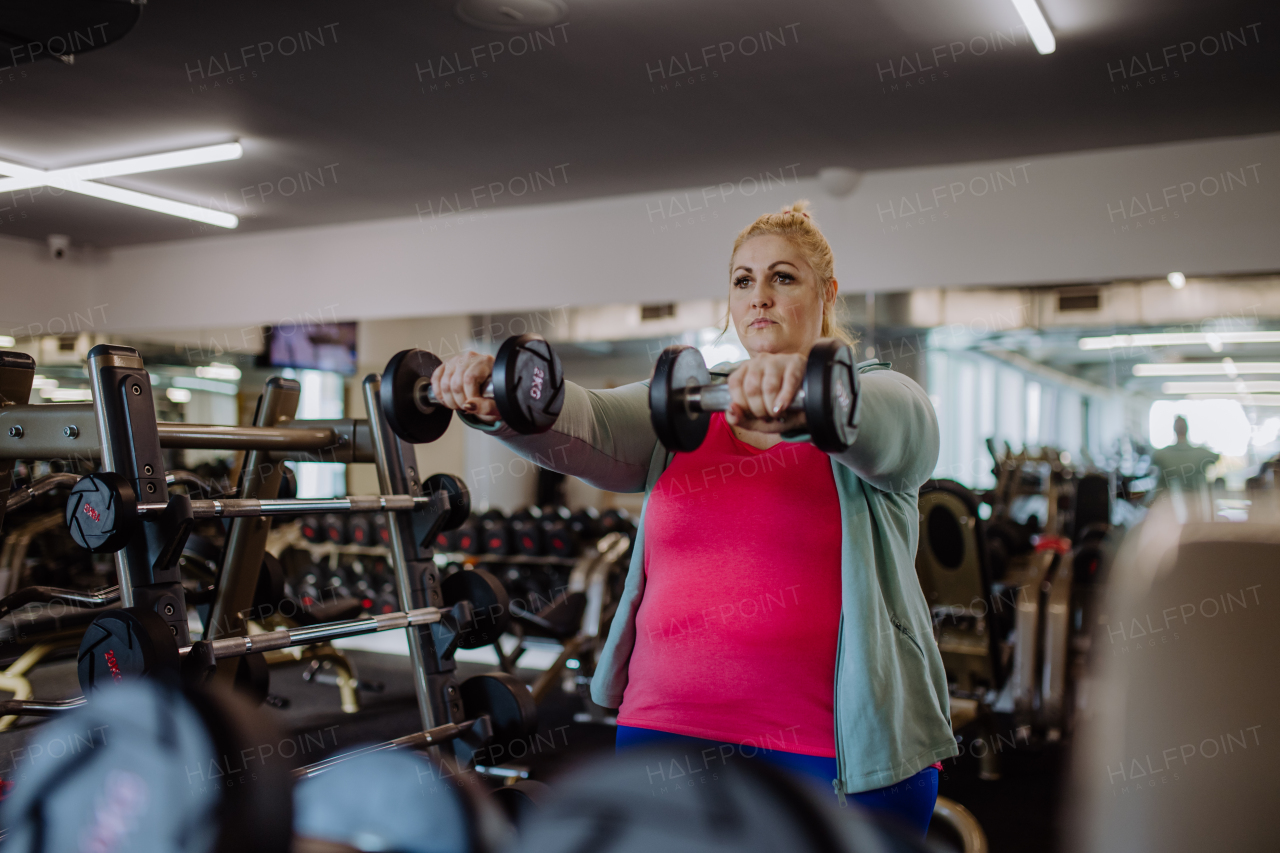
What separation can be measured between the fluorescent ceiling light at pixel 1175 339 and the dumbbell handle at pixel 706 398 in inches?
177

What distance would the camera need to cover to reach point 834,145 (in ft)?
15.0

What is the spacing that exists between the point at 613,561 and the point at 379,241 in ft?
10.8

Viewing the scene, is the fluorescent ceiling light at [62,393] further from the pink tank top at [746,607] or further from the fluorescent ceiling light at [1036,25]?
the pink tank top at [746,607]

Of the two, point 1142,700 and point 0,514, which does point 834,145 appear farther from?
point 1142,700

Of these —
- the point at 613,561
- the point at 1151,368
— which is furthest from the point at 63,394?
the point at 1151,368

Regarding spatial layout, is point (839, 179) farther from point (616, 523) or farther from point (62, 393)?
point (62, 393)

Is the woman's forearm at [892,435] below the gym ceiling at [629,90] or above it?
below

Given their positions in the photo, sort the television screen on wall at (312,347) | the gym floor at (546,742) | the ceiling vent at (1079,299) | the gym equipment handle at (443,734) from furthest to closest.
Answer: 1. the television screen on wall at (312,347)
2. the ceiling vent at (1079,299)
3. the gym floor at (546,742)
4. the gym equipment handle at (443,734)

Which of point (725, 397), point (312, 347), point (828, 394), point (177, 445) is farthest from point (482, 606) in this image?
point (312, 347)

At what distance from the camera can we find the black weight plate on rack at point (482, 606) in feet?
5.95

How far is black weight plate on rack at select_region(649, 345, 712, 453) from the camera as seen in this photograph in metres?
0.86

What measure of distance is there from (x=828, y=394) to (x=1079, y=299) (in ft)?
14.9

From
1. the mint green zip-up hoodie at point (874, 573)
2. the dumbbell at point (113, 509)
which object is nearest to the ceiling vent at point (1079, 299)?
the mint green zip-up hoodie at point (874, 573)

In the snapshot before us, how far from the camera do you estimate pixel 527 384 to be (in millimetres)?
921
